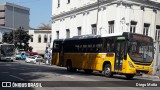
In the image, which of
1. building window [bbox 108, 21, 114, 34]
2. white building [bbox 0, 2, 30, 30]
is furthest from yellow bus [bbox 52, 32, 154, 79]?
white building [bbox 0, 2, 30, 30]

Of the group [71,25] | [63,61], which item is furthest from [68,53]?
[71,25]

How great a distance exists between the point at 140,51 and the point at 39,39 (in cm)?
7076

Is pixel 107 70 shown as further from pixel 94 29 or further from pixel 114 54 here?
pixel 94 29

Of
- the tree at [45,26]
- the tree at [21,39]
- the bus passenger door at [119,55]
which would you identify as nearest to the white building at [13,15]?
the tree at [45,26]

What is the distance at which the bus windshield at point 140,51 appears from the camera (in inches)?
892

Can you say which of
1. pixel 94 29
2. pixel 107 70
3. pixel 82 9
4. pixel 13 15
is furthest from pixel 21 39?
pixel 13 15

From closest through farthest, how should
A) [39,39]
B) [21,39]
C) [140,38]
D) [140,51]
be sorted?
[140,51], [140,38], [21,39], [39,39]

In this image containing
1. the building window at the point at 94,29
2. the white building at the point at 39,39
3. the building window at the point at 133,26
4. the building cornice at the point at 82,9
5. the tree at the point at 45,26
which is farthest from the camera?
the tree at the point at 45,26

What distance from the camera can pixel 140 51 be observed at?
75.0 feet

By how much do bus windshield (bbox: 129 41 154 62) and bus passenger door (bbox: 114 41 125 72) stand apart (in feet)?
2.35

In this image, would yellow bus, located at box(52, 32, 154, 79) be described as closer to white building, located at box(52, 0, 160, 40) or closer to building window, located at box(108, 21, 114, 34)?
white building, located at box(52, 0, 160, 40)

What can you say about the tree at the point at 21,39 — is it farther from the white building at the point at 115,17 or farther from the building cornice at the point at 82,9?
the white building at the point at 115,17

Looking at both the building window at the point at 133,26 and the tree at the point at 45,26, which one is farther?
the tree at the point at 45,26

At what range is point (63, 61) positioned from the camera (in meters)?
31.1
